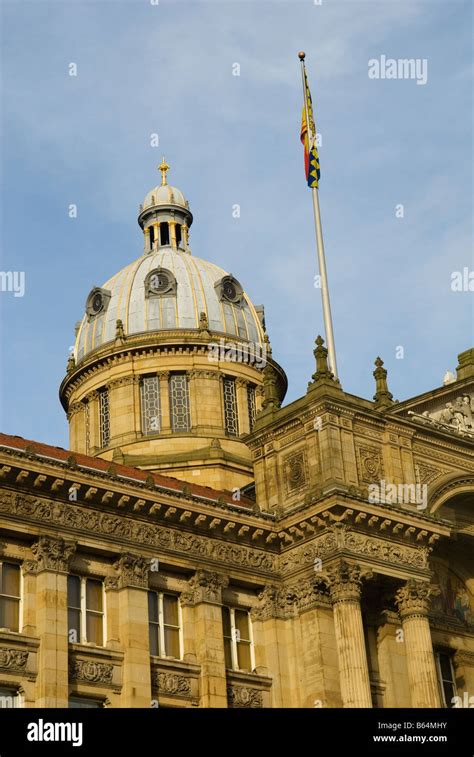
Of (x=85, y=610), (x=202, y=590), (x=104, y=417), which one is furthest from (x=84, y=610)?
(x=104, y=417)

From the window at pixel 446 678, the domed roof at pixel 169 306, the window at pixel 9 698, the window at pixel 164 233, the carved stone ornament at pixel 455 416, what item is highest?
the window at pixel 164 233

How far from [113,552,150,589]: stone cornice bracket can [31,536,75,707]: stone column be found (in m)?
1.86

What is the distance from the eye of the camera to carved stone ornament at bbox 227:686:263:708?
138 ft

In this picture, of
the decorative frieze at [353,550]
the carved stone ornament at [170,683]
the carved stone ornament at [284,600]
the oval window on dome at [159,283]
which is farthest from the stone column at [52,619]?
the oval window on dome at [159,283]

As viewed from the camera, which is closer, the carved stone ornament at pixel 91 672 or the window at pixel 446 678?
the carved stone ornament at pixel 91 672

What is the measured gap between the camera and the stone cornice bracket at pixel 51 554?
38750mm

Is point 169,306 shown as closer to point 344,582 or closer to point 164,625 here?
point 344,582

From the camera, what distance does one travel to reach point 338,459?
44562 millimetres

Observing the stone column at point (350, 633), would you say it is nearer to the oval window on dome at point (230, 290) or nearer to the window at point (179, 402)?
the window at point (179, 402)

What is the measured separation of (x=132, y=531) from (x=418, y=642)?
10337mm

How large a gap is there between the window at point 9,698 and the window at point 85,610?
2.61 m

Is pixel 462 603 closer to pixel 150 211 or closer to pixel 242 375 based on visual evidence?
pixel 242 375
